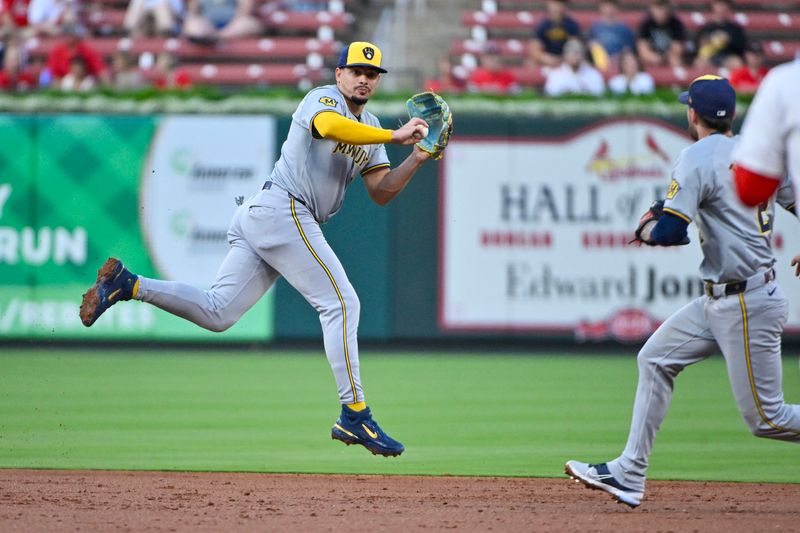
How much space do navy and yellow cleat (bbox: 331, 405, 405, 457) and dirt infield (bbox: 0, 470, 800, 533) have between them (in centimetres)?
24

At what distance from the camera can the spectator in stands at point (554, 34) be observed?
52.2ft

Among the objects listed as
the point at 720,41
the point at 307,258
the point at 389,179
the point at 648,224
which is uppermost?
the point at 720,41

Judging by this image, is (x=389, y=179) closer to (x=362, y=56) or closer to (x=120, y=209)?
(x=362, y=56)

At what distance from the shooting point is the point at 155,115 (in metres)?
14.0

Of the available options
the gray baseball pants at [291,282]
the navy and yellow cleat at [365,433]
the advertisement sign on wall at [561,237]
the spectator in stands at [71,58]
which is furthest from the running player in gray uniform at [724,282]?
the spectator in stands at [71,58]

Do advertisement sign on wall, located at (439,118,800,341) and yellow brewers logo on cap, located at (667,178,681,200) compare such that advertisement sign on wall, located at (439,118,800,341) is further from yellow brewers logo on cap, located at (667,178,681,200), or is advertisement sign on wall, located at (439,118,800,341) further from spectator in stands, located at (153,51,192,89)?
yellow brewers logo on cap, located at (667,178,681,200)

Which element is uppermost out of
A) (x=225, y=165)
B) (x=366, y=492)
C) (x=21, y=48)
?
(x=21, y=48)

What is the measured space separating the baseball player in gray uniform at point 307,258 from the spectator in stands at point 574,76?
28.3ft

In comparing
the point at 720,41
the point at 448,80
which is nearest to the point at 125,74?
the point at 448,80

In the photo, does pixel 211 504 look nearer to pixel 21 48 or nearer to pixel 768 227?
pixel 768 227

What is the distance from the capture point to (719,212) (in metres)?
5.69

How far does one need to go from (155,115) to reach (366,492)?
8265 millimetres

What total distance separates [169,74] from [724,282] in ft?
38.2

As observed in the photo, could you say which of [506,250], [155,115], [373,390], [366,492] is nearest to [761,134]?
[366,492]
